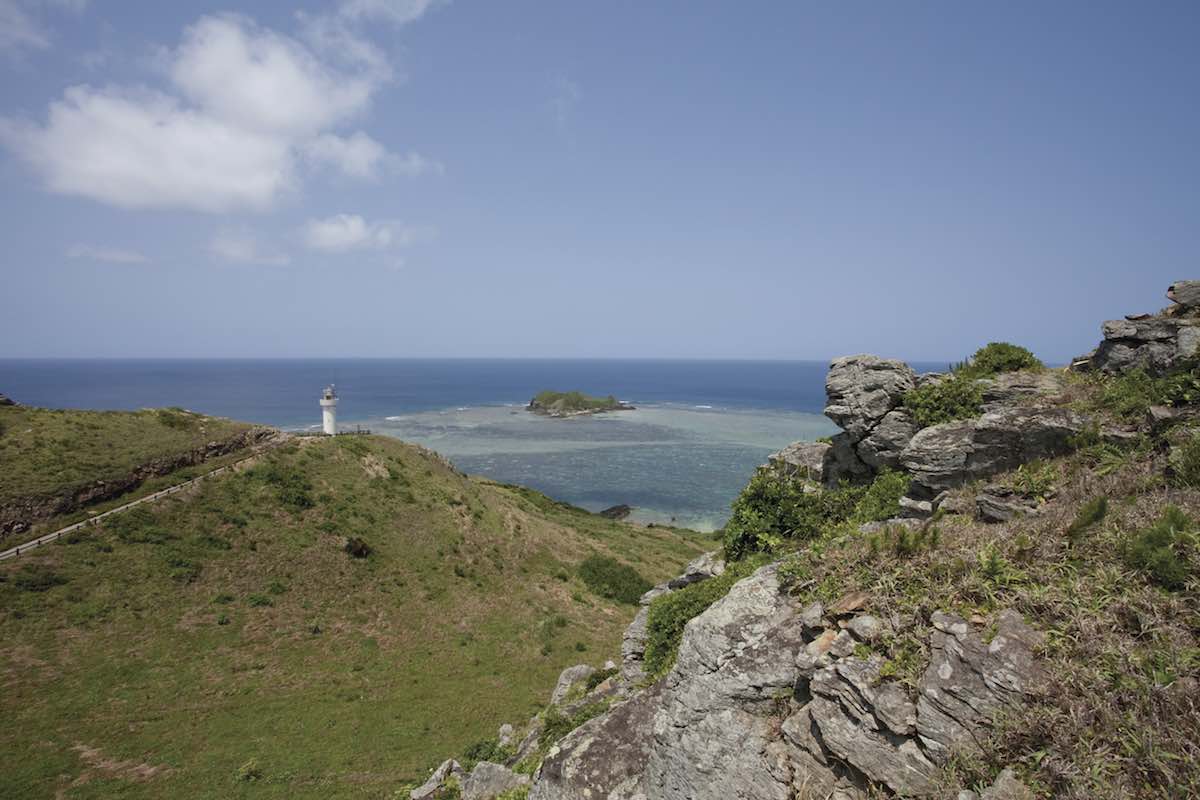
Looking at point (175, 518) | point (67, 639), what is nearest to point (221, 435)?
point (175, 518)

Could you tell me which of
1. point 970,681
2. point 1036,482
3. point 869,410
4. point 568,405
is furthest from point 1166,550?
point 568,405

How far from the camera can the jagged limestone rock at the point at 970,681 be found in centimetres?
649

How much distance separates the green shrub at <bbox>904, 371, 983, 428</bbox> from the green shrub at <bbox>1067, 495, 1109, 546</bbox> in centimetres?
648

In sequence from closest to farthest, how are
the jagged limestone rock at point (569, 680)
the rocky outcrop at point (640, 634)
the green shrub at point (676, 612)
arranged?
the green shrub at point (676, 612) → the rocky outcrop at point (640, 634) → the jagged limestone rock at point (569, 680)

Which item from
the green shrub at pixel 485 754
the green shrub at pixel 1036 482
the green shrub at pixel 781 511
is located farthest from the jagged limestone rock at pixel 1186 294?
the green shrub at pixel 485 754

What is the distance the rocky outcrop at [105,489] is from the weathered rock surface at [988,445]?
45846mm

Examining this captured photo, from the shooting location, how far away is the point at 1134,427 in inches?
441

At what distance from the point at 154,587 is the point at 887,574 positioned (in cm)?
3822

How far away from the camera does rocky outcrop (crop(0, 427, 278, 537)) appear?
101 feet

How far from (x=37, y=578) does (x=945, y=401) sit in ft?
141

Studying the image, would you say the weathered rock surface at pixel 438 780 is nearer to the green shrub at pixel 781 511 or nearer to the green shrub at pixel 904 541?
the green shrub at pixel 781 511

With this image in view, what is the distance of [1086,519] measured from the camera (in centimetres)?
814

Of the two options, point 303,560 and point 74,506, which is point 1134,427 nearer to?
point 303,560

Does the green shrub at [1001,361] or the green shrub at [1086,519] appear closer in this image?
the green shrub at [1086,519]
